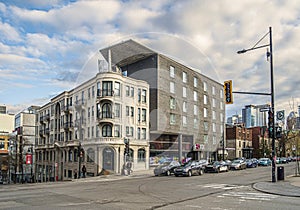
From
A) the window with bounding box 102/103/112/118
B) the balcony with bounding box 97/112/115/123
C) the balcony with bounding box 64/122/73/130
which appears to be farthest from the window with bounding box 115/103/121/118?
Result: the balcony with bounding box 64/122/73/130

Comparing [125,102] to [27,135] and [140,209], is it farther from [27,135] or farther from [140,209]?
[27,135]

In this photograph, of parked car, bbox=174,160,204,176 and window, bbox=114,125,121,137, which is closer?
parked car, bbox=174,160,204,176

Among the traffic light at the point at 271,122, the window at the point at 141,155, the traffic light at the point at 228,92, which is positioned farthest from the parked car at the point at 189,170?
the window at the point at 141,155

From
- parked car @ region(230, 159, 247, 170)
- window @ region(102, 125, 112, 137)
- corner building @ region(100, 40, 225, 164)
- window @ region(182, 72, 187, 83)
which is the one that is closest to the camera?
window @ region(182, 72, 187, 83)

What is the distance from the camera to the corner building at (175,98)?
23.4 metres

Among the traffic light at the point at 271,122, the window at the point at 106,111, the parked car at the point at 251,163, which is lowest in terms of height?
the parked car at the point at 251,163

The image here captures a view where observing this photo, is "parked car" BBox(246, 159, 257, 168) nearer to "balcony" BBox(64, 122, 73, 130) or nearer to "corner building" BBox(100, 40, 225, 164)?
"corner building" BBox(100, 40, 225, 164)

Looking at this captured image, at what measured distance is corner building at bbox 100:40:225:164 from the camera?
76.6 feet

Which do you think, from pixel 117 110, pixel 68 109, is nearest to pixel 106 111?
pixel 117 110

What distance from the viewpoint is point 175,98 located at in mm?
24781

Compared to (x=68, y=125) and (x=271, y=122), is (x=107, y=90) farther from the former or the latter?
(x=271, y=122)

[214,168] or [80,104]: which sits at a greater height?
[80,104]

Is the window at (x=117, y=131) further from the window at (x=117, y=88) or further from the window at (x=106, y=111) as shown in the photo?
the window at (x=117, y=88)

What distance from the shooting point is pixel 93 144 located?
41.7 meters
